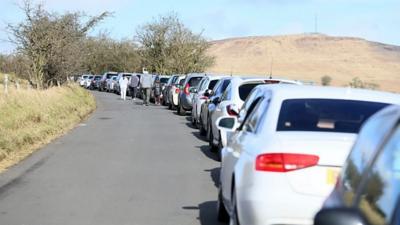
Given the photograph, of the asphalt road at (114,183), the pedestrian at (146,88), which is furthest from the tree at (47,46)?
the asphalt road at (114,183)

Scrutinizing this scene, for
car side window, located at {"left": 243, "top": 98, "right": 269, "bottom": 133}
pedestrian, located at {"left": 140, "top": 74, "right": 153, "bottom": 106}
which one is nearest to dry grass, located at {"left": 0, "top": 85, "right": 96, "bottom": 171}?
car side window, located at {"left": 243, "top": 98, "right": 269, "bottom": 133}

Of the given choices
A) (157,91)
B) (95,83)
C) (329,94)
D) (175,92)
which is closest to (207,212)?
(329,94)

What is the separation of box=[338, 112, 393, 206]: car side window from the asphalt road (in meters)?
4.51

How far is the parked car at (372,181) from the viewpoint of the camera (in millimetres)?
2824

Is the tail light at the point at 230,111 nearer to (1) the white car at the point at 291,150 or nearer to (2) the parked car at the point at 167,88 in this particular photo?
(1) the white car at the point at 291,150

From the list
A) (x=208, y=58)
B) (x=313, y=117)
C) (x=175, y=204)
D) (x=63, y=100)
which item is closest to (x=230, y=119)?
(x=175, y=204)

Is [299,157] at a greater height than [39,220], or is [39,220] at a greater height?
[299,157]

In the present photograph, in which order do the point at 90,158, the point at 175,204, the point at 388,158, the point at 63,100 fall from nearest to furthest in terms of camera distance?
the point at 388,158, the point at 175,204, the point at 90,158, the point at 63,100

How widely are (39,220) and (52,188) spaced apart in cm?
228

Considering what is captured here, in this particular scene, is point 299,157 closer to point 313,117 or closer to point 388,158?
point 313,117

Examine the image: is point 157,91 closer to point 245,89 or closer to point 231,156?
point 245,89

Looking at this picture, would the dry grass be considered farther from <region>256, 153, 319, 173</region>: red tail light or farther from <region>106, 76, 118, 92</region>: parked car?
<region>106, 76, 118, 92</region>: parked car

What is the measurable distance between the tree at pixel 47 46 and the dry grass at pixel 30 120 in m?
4.94

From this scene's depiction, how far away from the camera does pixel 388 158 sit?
3.16 meters
